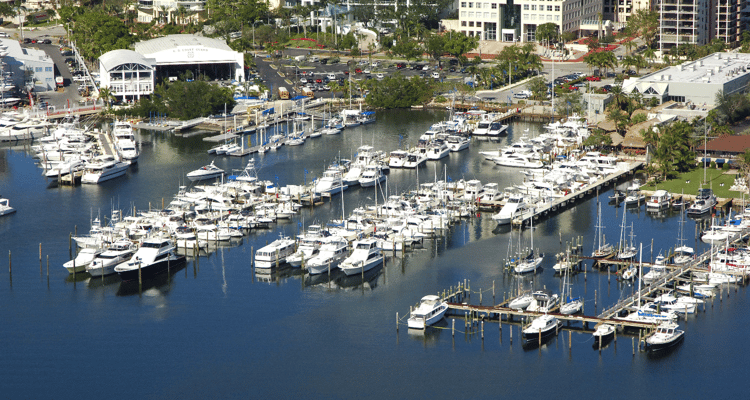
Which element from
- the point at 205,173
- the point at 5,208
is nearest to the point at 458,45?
the point at 205,173

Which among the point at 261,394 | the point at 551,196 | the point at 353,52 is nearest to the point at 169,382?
the point at 261,394

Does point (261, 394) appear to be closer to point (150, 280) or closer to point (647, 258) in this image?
point (150, 280)

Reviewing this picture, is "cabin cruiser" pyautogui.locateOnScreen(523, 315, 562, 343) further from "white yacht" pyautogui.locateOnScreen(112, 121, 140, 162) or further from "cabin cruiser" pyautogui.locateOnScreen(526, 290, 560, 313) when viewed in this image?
"white yacht" pyautogui.locateOnScreen(112, 121, 140, 162)

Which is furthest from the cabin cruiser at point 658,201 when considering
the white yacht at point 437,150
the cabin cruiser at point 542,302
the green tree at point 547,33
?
the green tree at point 547,33

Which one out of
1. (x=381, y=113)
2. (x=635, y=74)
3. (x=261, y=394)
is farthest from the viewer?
(x=635, y=74)

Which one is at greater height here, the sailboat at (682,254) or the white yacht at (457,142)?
the white yacht at (457,142)

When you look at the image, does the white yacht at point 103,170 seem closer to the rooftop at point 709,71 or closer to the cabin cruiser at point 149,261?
the cabin cruiser at point 149,261

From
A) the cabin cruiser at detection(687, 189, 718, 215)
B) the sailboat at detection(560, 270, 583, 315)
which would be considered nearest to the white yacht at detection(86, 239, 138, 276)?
the sailboat at detection(560, 270, 583, 315)
